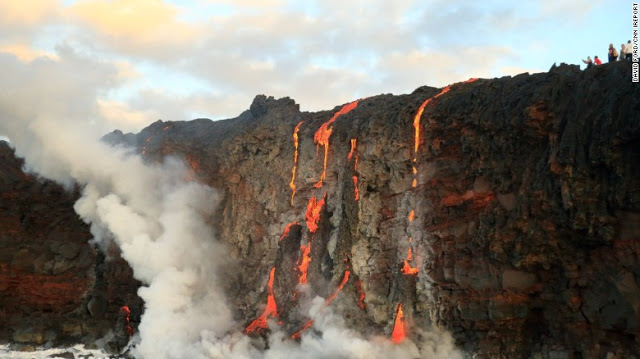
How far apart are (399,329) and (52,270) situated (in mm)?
24909

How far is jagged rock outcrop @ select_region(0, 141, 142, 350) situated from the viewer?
38625mm

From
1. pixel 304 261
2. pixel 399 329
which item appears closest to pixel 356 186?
pixel 304 261

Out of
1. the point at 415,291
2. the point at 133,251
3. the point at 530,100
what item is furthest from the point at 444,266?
the point at 133,251

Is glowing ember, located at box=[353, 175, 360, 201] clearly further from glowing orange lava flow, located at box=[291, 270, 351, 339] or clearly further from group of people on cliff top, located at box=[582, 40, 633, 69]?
group of people on cliff top, located at box=[582, 40, 633, 69]

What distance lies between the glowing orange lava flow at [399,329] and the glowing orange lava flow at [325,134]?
9246 millimetres

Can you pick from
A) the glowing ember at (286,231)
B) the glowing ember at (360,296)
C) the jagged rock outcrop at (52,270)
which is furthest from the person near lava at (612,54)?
the jagged rock outcrop at (52,270)

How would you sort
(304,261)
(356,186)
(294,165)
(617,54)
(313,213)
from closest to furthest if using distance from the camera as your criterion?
(617,54) < (356,186) < (304,261) < (313,213) < (294,165)

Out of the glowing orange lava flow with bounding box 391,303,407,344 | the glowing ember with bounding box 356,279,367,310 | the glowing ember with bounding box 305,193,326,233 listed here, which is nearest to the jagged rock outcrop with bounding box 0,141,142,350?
the glowing ember with bounding box 305,193,326,233

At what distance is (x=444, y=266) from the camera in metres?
25.6

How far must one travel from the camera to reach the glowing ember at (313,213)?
32812 mm

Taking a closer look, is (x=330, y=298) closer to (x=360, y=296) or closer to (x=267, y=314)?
(x=360, y=296)

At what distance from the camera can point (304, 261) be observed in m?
32.5

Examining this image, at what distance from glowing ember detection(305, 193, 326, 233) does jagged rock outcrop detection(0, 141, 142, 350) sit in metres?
13.4

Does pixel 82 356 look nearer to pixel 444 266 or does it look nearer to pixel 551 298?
pixel 444 266
